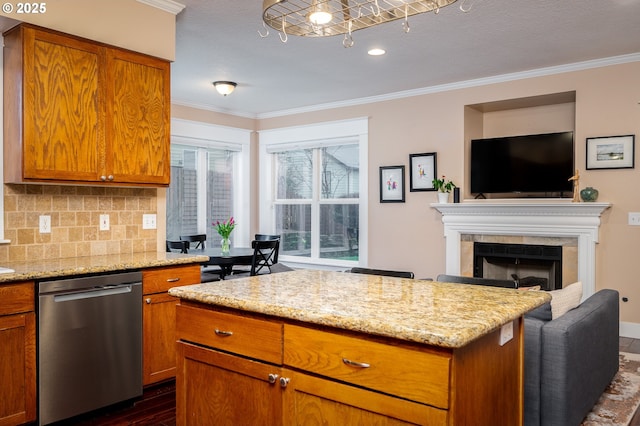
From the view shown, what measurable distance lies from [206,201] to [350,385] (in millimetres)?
5683

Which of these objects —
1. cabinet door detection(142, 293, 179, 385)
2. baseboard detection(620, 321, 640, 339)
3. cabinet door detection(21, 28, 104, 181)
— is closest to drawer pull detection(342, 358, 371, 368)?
cabinet door detection(142, 293, 179, 385)

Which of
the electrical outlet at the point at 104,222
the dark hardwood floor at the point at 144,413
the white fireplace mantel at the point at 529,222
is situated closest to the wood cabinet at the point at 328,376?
the dark hardwood floor at the point at 144,413

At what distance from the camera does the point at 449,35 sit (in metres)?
4.02

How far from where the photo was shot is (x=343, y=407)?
1.56 m

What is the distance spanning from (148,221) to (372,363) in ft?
8.95

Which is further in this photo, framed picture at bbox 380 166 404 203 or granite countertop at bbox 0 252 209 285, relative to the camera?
framed picture at bbox 380 166 404 203

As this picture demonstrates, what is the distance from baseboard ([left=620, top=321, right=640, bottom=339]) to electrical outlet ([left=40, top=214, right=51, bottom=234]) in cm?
488

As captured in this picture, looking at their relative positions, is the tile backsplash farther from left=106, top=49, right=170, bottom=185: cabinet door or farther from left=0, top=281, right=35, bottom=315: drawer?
left=0, top=281, right=35, bottom=315: drawer

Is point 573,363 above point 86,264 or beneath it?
beneath

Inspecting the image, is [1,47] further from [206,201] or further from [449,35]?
[206,201]

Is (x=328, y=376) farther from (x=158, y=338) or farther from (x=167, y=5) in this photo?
(x=167, y=5)

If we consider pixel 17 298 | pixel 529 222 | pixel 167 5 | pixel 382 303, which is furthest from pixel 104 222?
pixel 529 222

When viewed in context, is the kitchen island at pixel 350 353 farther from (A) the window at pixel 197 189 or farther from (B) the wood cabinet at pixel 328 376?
(A) the window at pixel 197 189

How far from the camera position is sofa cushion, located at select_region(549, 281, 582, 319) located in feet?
8.86
